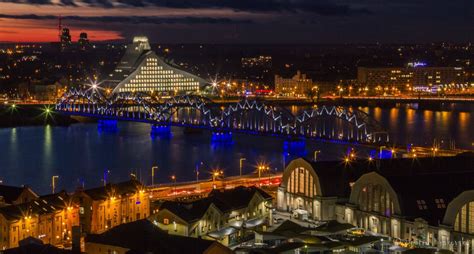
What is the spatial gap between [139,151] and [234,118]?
23.9 feet

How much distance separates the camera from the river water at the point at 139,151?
1216 centimetres

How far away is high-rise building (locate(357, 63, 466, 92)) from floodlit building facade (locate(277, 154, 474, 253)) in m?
27.7

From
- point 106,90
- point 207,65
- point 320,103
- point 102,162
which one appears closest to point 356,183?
point 102,162

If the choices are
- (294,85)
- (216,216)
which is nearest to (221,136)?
(216,216)

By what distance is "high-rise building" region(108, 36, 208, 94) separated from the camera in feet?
104

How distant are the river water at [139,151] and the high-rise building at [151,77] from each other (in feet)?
31.4

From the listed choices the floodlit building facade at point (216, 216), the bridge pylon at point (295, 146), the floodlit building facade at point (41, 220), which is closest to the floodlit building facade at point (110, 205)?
the floodlit building facade at point (41, 220)

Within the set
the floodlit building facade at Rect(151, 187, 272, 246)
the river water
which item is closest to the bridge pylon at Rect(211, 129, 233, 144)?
the river water

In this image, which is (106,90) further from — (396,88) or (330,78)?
(396,88)

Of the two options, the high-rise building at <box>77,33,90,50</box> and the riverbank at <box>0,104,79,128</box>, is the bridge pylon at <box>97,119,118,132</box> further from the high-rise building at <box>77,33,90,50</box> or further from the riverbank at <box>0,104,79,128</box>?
the high-rise building at <box>77,33,90,50</box>

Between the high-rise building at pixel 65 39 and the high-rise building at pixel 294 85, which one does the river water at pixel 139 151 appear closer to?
the high-rise building at pixel 294 85

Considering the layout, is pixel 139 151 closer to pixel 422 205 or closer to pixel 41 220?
pixel 41 220

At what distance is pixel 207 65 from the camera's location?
50750 millimetres

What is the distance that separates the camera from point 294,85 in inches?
1384
